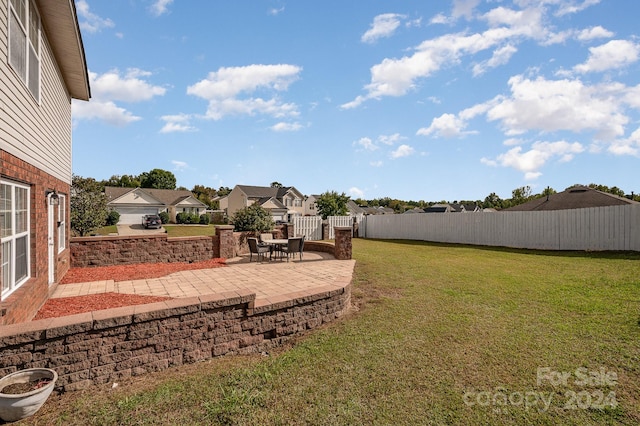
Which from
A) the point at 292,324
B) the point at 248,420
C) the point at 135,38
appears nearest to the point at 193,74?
the point at 135,38

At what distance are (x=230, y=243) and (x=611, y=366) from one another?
9726 millimetres

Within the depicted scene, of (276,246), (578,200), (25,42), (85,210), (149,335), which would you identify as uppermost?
(25,42)

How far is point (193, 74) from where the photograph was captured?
11.4m

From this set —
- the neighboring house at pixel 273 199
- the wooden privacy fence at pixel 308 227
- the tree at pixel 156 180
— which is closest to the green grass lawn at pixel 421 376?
the wooden privacy fence at pixel 308 227

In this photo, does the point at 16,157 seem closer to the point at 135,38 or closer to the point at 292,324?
the point at 292,324

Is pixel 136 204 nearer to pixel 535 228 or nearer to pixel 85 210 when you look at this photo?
pixel 85 210

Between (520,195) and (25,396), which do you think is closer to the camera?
(25,396)

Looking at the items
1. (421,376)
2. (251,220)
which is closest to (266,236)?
(251,220)

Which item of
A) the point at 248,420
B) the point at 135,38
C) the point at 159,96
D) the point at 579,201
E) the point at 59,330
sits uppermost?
the point at 135,38

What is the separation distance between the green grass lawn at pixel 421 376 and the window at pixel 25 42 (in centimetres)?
453

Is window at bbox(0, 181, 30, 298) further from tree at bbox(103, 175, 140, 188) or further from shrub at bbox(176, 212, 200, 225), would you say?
tree at bbox(103, 175, 140, 188)

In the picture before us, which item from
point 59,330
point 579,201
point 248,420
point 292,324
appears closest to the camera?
point 248,420

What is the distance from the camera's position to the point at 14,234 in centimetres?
430

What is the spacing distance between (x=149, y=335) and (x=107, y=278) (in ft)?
16.2
